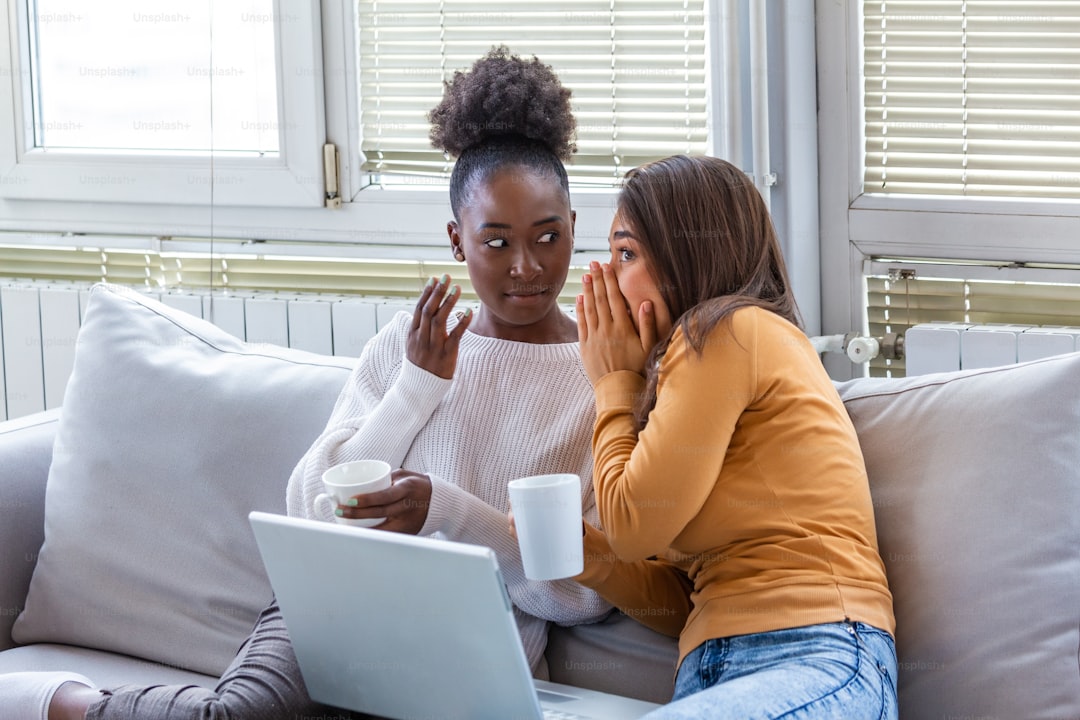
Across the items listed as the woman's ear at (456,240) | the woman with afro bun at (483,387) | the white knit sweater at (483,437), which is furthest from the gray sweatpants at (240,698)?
the woman's ear at (456,240)

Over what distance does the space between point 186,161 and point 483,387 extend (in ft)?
4.08

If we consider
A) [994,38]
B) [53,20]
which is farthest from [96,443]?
[994,38]

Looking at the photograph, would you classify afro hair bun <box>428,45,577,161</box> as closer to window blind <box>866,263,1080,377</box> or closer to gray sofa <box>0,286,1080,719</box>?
gray sofa <box>0,286,1080,719</box>

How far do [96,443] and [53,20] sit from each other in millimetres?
1343

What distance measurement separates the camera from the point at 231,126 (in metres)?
2.61

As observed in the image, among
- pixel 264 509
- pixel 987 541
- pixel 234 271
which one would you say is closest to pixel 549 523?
pixel 987 541

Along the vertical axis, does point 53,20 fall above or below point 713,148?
above

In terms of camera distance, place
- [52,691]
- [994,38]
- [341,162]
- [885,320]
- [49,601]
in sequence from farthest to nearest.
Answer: [341,162] → [885,320] → [994,38] → [49,601] → [52,691]

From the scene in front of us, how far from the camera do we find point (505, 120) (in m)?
1.71

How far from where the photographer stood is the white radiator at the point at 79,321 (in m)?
2.46

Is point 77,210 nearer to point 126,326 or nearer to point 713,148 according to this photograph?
point 126,326

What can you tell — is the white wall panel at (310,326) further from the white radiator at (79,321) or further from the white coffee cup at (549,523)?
the white coffee cup at (549,523)

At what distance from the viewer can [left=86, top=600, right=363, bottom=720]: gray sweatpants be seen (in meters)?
1.41

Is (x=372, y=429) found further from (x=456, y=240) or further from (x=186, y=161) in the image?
(x=186, y=161)
